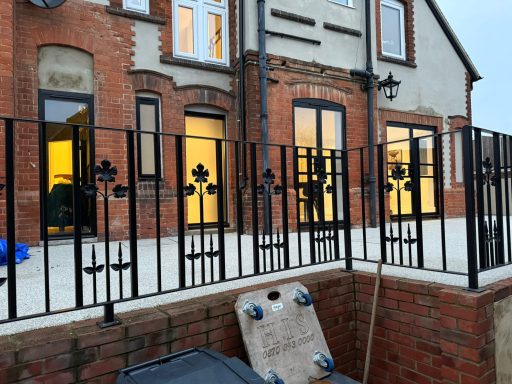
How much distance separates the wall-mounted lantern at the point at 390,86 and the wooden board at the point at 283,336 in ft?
20.9

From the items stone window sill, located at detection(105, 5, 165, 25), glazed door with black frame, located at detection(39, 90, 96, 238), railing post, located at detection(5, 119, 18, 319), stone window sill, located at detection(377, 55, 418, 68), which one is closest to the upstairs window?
stone window sill, located at detection(105, 5, 165, 25)

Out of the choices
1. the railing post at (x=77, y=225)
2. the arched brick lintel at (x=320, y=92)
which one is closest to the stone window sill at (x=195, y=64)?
the arched brick lintel at (x=320, y=92)

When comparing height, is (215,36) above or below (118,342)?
above

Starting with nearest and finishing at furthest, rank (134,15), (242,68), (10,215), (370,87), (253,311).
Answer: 1. (10,215)
2. (253,311)
3. (134,15)
4. (242,68)
5. (370,87)

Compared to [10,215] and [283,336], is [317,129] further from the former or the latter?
[10,215]

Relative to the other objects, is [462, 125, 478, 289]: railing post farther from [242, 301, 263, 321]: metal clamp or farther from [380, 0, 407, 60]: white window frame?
[380, 0, 407, 60]: white window frame

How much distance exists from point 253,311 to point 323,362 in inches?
23.5

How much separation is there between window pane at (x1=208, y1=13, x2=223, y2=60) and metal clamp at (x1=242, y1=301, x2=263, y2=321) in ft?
18.1

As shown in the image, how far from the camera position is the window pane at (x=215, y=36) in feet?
22.2

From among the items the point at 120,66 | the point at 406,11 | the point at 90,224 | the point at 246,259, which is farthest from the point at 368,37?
the point at 90,224

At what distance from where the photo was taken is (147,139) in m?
6.06

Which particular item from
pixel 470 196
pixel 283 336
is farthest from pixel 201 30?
pixel 283 336

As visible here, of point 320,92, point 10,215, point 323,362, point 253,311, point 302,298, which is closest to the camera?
point 10,215

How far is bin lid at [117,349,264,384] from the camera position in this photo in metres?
1.74
